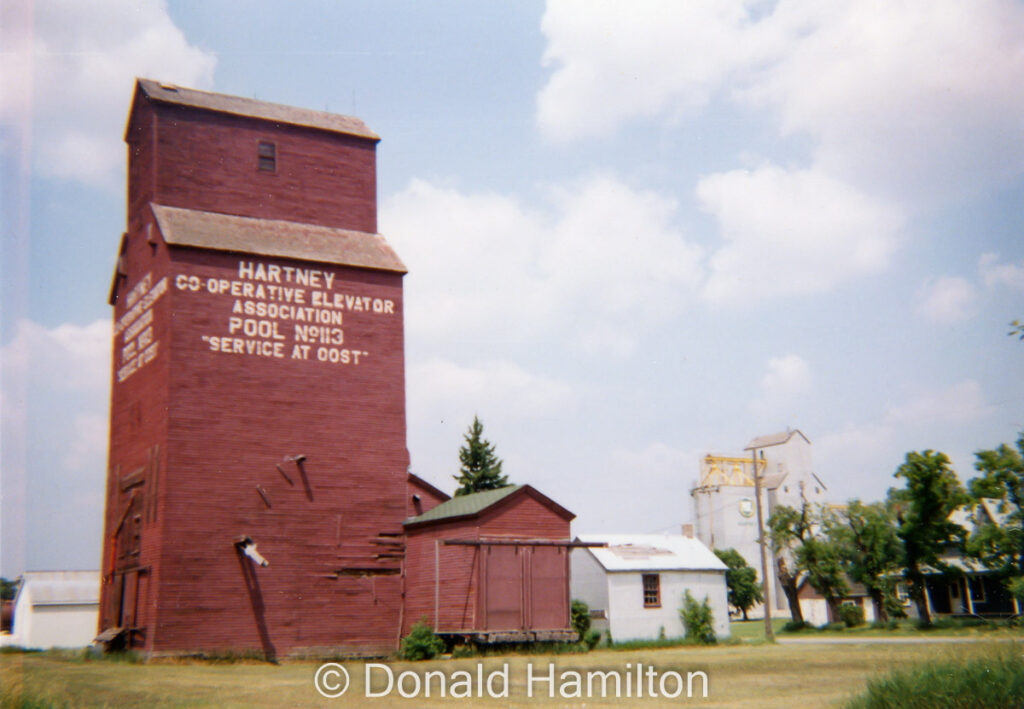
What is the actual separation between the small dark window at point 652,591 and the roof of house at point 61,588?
1196 inches

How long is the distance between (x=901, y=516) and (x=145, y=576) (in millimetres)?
38597

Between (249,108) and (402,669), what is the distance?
20833mm

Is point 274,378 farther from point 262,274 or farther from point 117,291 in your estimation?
point 117,291

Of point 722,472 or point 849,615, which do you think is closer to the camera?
point 849,615

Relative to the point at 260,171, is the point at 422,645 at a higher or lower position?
lower

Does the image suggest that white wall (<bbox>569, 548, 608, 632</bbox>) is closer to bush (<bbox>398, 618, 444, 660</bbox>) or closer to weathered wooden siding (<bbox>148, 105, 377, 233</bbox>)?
bush (<bbox>398, 618, 444, 660</bbox>)

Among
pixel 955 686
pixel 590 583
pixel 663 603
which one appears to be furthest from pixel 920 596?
pixel 955 686

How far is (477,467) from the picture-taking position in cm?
5562

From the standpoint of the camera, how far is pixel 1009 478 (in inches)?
1618

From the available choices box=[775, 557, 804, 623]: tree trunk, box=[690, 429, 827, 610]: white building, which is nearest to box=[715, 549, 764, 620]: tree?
box=[690, 429, 827, 610]: white building

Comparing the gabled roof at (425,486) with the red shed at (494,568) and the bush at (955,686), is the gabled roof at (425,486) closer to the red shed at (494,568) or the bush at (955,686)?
the red shed at (494,568)

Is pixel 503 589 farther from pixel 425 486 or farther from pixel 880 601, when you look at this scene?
pixel 880 601

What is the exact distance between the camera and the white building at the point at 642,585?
39.4 meters

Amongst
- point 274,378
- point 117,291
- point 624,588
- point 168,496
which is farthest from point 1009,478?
point 117,291
